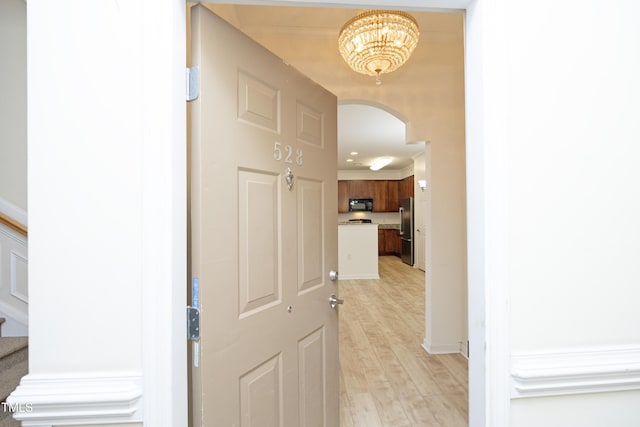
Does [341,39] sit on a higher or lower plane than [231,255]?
higher

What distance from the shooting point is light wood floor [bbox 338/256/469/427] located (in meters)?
1.95

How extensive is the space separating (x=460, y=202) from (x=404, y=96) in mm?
1120

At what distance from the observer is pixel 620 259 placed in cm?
85

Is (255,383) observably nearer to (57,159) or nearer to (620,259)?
(57,159)

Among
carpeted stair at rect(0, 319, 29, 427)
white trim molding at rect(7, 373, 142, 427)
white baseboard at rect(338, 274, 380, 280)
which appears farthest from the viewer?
white baseboard at rect(338, 274, 380, 280)

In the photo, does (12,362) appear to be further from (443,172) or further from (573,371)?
(443,172)

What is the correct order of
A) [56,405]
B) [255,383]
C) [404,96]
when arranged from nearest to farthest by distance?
[56,405]
[255,383]
[404,96]

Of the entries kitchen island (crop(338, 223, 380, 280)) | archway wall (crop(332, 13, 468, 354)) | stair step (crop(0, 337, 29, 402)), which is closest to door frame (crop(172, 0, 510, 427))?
stair step (crop(0, 337, 29, 402))

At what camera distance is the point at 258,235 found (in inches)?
41.8

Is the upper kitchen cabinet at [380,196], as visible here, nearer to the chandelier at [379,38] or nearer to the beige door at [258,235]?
the chandelier at [379,38]

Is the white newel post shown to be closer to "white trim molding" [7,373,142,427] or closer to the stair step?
"white trim molding" [7,373,142,427]

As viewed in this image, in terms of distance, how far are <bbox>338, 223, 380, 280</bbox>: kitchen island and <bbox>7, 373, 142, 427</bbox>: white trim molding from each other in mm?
5304

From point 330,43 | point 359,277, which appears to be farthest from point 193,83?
point 359,277

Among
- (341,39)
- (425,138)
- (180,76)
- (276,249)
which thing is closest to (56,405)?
(276,249)
